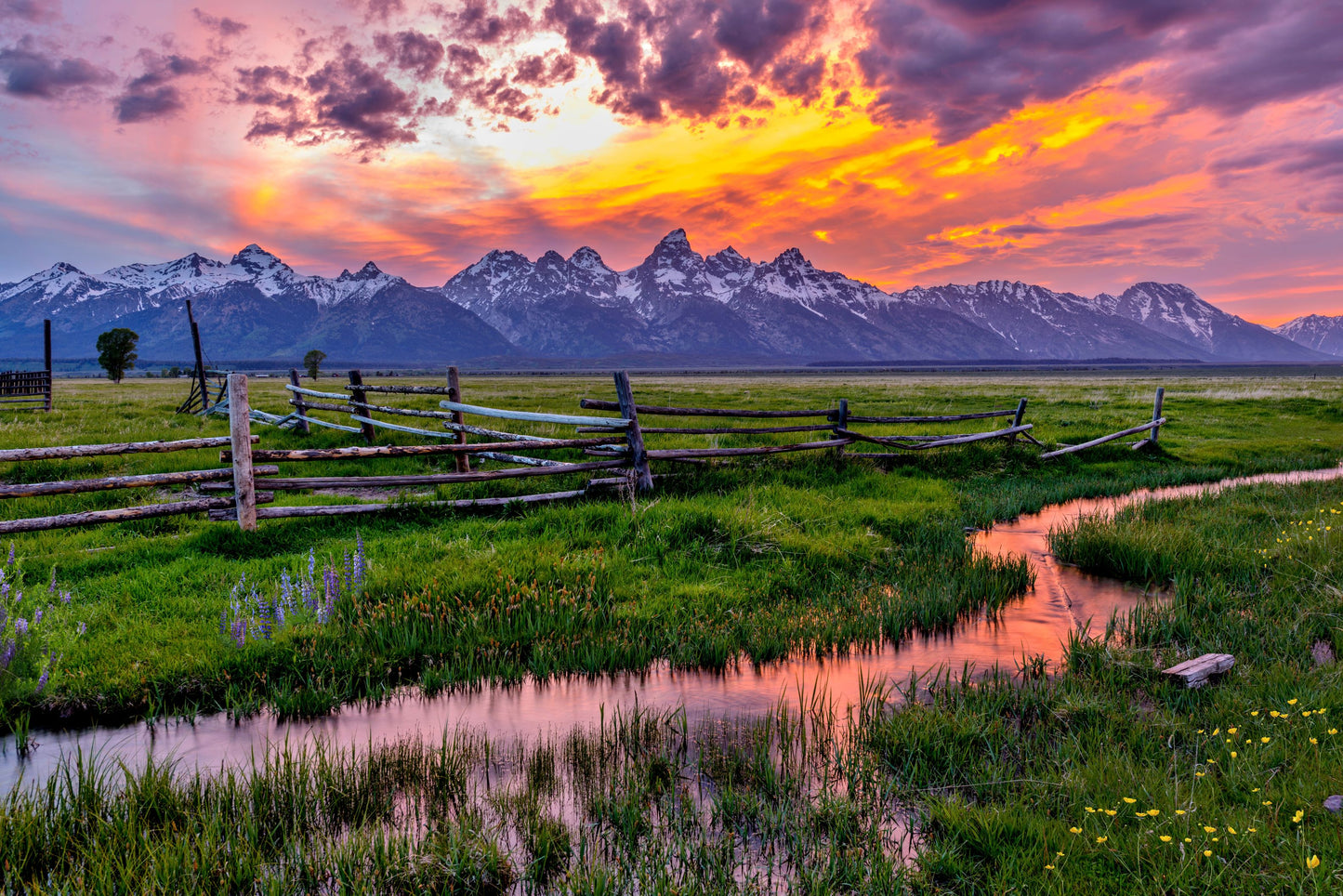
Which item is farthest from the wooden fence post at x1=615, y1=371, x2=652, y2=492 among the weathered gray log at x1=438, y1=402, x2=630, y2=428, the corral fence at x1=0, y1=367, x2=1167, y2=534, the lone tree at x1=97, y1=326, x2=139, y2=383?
the lone tree at x1=97, y1=326, x2=139, y2=383

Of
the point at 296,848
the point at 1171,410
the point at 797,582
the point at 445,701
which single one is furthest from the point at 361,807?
the point at 1171,410

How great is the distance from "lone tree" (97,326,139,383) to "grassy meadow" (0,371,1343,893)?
7009cm

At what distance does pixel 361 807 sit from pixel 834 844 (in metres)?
2.21

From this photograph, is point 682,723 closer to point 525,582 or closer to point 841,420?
point 525,582

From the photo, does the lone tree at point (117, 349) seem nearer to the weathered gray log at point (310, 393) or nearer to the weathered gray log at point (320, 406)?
the weathered gray log at point (320, 406)

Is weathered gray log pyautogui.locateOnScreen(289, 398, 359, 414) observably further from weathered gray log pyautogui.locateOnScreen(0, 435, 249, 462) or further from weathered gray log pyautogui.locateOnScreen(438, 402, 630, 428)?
weathered gray log pyautogui.locateOnScreen(0, 435, 249, 462)

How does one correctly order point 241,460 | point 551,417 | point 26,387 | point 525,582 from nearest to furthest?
point 525,582 → point 241,460 → point 551,417 → point 26,387

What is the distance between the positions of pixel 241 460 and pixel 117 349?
73.3 metres

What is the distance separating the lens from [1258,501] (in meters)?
9.70

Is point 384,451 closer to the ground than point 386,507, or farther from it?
farther from it

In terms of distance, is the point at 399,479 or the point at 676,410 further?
the point at 676,410

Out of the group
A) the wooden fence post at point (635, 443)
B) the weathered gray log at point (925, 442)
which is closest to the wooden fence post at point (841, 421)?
the weathered gray log at point (925, 442)

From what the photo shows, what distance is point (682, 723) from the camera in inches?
153

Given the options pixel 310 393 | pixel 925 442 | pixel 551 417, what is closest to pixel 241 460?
pixel 551 417
